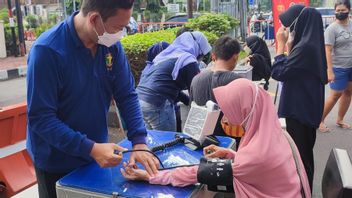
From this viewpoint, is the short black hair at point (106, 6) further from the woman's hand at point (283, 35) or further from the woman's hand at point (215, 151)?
the woman's hand at point (283, 35)

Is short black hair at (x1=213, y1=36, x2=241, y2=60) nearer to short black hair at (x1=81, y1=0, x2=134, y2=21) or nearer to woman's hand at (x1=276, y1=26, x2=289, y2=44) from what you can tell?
woman's hand at (x1=276, y1=26, x2=289, y2=44)

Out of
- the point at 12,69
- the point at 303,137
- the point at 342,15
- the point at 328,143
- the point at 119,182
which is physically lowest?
the point at 328,143

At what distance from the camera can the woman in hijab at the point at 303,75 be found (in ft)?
10.1

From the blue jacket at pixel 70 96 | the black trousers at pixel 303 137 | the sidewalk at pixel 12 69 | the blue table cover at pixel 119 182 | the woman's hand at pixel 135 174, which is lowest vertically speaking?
the sidewalk at pixel 12 69

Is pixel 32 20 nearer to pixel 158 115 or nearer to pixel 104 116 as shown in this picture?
pixel 158 115

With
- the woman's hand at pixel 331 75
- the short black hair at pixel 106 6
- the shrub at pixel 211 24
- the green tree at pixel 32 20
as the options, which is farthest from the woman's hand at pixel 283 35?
the green tree at pixel 32 20

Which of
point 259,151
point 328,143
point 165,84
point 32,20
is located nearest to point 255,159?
point 259,151

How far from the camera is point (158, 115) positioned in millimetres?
3402

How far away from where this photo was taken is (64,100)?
1.78 meters

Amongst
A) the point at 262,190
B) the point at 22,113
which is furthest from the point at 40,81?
the point at 22,113

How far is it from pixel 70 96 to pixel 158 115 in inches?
65.5

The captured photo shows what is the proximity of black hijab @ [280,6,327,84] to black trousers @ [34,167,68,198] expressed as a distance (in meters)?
2.00

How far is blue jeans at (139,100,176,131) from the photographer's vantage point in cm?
338

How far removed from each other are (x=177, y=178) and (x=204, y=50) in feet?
7.00
